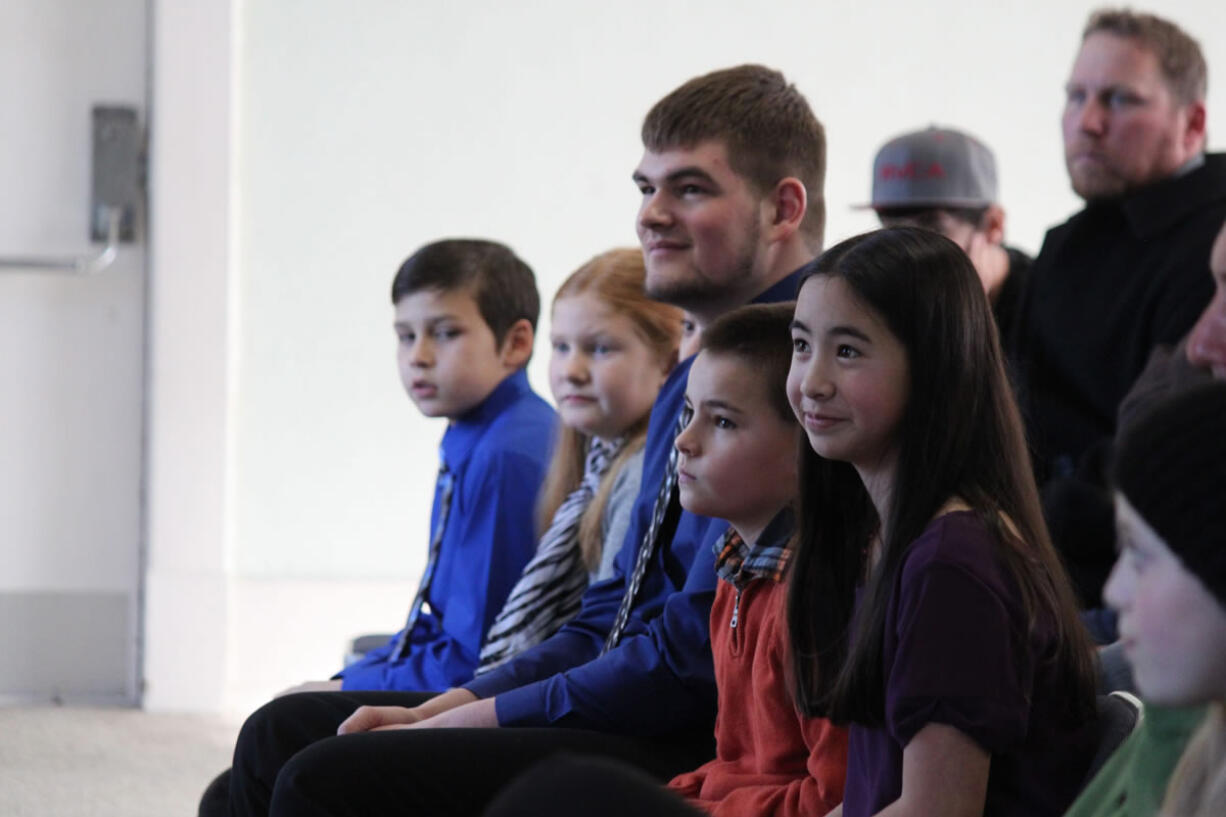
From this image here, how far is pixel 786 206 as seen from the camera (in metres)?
1.99

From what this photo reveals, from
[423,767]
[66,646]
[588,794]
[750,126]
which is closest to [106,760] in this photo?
[66,646]

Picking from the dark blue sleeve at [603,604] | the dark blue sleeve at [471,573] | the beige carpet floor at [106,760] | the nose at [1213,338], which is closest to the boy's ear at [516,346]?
the dark blue sleeve at [471,573]

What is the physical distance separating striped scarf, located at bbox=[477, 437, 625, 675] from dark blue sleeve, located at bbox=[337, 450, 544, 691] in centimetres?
11

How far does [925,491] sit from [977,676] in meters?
0.17

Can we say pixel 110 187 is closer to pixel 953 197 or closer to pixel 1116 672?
pixel 953 197

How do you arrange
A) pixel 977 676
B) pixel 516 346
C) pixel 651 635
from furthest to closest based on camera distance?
pixel 516 346
pixel 651 635
pixel 977 676

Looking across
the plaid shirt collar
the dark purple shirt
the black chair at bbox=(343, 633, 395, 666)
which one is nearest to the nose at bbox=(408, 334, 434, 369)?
the black chair at bbox=(343, 633, 395, 666)

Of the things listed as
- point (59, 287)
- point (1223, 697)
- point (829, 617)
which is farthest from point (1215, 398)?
point (59, 287)

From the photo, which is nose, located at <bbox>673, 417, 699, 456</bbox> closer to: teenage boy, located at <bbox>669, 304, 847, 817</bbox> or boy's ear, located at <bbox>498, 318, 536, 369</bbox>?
teenage boy, located at <bbox>669, 304, 847, 817</bbox>

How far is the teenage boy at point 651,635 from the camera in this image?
5.56ft

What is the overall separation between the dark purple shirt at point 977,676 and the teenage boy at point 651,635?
43 cm

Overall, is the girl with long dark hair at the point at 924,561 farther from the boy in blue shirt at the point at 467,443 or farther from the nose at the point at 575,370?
the boy in blue shirt at the point at 467,443

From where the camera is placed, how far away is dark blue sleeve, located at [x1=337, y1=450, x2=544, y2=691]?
2307 mm

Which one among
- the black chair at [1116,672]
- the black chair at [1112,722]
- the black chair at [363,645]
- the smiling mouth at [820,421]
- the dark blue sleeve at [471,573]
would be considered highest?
the smiling mouth at [820,421]
